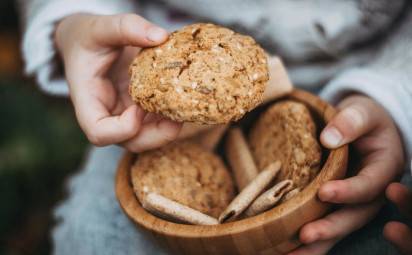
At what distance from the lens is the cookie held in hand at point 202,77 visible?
2.27ft

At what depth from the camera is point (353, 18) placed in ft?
3.61

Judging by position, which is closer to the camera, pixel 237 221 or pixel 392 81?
pixel 237 221

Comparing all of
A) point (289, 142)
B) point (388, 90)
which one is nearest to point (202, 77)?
point (289, 142)

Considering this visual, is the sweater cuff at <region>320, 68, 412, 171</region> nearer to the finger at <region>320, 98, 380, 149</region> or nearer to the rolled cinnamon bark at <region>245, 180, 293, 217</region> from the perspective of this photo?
the finger at <region>320, 98, 380, 149</region>

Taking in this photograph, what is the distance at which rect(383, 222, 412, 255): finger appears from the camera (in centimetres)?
73

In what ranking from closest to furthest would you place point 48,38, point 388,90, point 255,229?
point 255,229
point 388,90
point 48,38

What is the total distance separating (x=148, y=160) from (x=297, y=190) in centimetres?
31

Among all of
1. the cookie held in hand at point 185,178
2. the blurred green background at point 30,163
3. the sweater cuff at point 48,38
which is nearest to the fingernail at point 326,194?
the cookie held in hand at point 185,178

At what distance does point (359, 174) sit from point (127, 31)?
0.52 m

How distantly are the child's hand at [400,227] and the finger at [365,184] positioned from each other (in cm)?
3

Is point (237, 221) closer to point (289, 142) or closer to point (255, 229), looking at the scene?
point (255, 229)

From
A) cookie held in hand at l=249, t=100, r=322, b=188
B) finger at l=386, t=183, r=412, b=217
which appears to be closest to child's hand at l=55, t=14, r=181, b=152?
cookie held in hand at l=249, t=100, r=322, b=188

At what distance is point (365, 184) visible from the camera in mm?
773

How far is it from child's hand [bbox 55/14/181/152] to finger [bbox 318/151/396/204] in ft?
0.99
